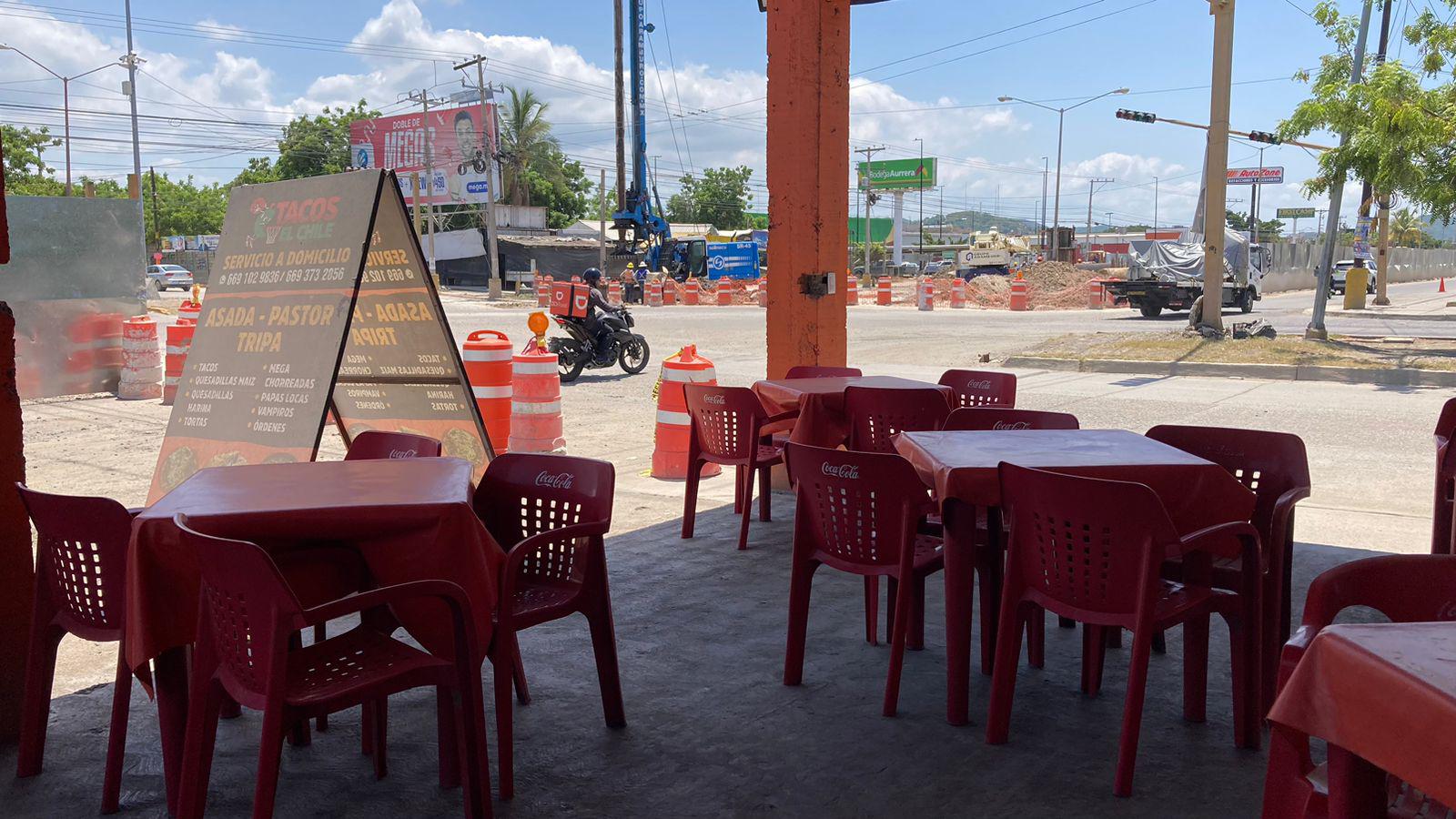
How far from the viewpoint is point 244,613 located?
9.31 ft

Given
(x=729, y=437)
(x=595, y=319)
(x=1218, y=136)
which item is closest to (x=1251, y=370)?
(x=1218, y=136)

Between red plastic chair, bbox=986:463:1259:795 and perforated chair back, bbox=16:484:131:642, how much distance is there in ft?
9.09

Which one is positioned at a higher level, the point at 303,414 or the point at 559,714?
the point at 303,414

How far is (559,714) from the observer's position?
4082 millimetres

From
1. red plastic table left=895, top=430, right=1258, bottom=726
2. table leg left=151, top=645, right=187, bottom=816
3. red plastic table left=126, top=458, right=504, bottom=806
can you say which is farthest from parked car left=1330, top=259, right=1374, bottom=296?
table leg left=151, top=645, right=187, bottom=816

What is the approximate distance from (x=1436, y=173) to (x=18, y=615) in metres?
18.9

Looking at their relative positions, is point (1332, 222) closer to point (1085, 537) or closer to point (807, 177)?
point (807, 177)

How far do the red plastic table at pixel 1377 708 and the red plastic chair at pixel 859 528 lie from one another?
1940 mm

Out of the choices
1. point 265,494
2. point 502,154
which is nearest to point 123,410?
point 265,494

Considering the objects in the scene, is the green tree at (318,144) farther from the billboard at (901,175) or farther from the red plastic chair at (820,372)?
the red plastic chair at (820,372)

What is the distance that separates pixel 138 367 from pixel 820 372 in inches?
399

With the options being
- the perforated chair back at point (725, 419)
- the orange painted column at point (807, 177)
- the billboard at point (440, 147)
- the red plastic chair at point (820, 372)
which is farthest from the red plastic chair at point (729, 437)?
the billboard at point (440, 147)

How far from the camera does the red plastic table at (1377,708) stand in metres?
1.72

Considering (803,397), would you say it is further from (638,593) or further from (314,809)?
(314,809)
